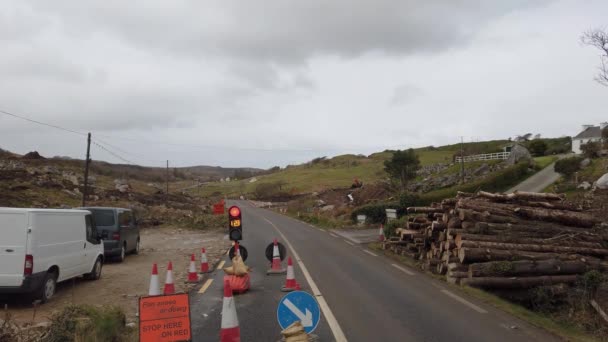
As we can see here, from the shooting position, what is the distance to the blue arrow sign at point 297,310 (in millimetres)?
6148

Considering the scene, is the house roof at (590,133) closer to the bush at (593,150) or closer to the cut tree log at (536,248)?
the bush at (593,150)

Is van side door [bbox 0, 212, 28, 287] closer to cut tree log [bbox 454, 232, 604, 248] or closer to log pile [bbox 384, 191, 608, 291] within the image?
log pile [bbox 384, 191, 608, 291]

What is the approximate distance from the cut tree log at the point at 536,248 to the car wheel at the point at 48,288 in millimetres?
9542

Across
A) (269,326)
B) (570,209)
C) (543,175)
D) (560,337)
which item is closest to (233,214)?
(269,326)

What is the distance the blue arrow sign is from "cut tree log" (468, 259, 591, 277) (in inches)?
Result: 297

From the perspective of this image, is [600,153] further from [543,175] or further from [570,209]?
[570,209]

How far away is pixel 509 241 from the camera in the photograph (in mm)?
14148

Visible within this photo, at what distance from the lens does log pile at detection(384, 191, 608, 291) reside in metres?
12.9

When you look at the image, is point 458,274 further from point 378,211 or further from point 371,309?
point 378,211

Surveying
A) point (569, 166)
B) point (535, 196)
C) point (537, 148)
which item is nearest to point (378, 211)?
point (535, 196)

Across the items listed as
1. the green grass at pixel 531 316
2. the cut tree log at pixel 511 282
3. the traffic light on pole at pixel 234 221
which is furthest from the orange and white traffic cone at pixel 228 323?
the cut tree log at pixel 511 282

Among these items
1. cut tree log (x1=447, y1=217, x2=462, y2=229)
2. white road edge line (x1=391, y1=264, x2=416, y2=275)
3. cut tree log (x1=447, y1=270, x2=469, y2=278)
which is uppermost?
cut tree log (x1=447, y1=217, x2=462, y2=229)

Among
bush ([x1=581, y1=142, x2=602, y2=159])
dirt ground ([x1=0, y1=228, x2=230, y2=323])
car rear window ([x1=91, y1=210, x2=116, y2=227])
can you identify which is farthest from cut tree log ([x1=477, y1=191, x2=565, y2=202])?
bush ([x1=581, y1=142, x2=602, y2=159])

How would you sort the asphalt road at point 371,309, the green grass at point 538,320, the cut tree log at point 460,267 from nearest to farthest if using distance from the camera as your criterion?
the asphalt road at point 371,309 < the green grass at point 538,320 < the cut tree log at point 460,267
